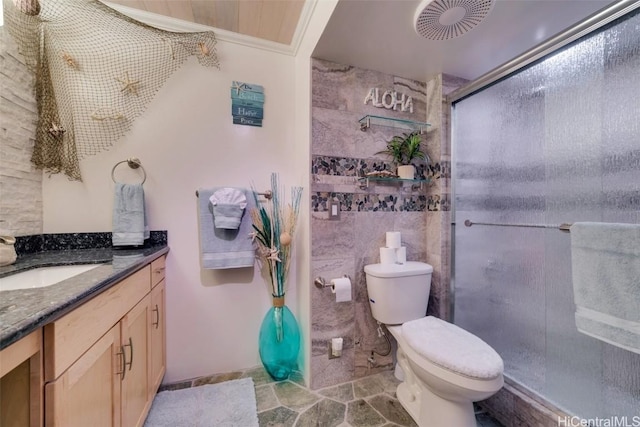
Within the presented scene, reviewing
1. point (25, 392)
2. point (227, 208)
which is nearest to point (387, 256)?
point (227, 208)

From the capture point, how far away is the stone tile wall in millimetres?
1121

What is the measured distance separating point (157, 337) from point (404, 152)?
6.07 feet

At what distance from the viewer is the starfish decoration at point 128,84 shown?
4.72ft

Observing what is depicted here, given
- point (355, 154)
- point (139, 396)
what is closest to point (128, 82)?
point (355, 154)

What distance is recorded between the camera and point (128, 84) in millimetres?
1440

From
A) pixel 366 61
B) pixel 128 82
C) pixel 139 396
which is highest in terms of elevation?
pixel 366 61

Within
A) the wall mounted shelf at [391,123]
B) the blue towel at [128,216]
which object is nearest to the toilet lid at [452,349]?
the wall mounted shelf at [391,123]

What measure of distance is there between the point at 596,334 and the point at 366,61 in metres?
1.74

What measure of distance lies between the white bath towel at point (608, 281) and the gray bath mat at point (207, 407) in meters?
1.57

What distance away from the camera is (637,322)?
87cm

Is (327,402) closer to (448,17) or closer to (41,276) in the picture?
(41,276)

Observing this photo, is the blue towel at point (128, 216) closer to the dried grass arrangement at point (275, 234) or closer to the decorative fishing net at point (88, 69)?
the decorative fishing net at point (88, 69)

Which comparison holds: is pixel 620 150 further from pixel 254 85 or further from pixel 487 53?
pixel 254 85

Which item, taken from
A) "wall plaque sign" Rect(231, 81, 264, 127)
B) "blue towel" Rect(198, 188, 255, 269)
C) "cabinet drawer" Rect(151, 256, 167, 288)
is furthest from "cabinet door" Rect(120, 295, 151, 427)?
"wall plaque sign" Rect(231, 81, 264, 127)
